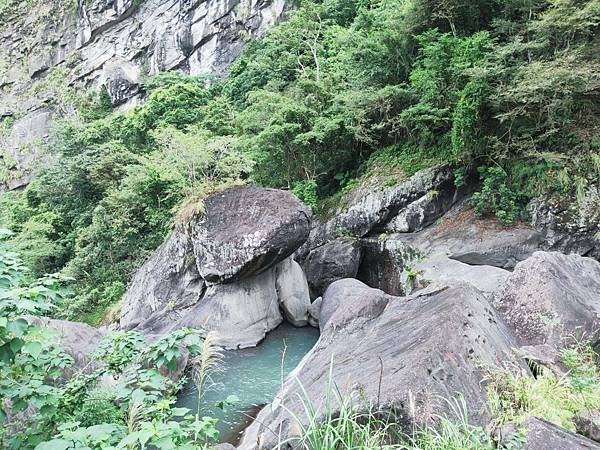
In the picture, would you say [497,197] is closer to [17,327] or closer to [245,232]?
[245,232]

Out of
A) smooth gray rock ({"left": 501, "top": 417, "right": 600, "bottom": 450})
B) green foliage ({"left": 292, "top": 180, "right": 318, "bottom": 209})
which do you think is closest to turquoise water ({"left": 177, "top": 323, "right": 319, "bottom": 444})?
smooth gray rock ({"left": 501, "top": 417, "right": 600, "bottom": 450})

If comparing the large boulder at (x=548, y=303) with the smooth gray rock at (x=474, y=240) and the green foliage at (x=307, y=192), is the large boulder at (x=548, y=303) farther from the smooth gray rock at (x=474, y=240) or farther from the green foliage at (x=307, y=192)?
the green foliage at (x=307, y=192)

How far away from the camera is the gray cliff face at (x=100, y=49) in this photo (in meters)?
30.6

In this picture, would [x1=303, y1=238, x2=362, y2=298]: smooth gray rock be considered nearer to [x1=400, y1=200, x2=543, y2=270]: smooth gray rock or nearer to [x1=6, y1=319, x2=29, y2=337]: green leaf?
[x1=400, y1=200, x2=543, y2=270]: smooth gray rock

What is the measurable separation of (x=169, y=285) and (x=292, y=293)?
3.73m

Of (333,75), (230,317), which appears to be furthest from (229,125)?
(230,317)

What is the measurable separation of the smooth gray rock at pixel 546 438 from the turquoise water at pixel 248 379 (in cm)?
387

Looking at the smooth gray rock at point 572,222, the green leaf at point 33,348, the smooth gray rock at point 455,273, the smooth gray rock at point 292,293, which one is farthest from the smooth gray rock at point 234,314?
the green leaf at point 33,348

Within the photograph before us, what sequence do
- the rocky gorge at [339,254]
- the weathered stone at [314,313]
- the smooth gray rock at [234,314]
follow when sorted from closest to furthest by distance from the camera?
the rocky gorge at [339,254]
the smooth gray rock at [234,314]
the weathered stone at [314,313]

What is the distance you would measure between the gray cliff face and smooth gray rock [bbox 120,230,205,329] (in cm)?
2172

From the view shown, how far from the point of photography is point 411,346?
149 inches

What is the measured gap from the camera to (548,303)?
4.74 meters

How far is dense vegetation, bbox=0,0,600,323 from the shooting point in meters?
9.59

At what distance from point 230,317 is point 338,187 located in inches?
275
